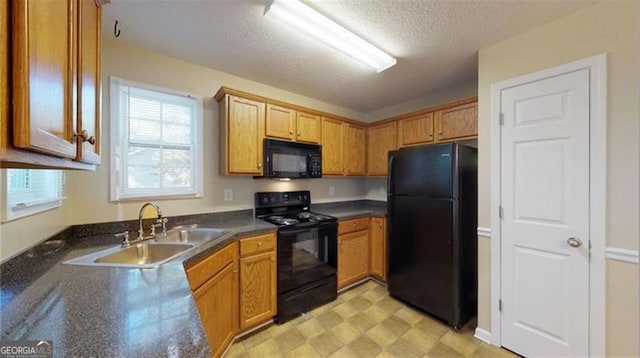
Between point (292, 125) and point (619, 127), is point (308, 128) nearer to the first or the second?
point (292, 125)

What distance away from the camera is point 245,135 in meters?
2.38

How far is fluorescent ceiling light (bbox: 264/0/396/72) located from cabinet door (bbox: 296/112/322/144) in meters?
0.98

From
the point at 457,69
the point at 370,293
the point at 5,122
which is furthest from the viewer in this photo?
the point at 370,293

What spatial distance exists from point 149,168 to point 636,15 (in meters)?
3.59

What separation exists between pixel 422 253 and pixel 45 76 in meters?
2.66

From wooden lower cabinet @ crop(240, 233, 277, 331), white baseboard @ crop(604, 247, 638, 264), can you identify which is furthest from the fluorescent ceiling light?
white baseboard @ crop(604, 247, 638, 264)

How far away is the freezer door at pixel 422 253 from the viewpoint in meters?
2.16

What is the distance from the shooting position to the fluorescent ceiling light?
1468 mm

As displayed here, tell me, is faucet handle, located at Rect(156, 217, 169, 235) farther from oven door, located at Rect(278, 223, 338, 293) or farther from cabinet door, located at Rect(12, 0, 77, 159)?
cabinet door, located at Rect(12, 0, 77, 159)

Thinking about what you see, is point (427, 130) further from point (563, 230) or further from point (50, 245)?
point (50, 245)

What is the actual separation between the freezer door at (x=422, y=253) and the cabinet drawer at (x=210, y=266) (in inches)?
66.4

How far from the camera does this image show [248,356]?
181cm

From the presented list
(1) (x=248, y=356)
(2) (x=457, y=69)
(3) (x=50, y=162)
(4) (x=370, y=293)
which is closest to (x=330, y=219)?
(4) (x=370, y=293)

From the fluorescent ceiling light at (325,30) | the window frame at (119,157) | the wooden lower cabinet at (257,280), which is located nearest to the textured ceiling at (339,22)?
the fluorescent ceiling light at (325,30)
